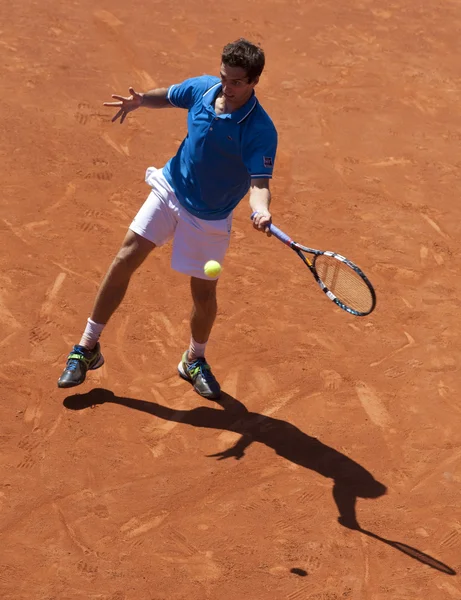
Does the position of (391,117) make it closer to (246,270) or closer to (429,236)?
(429,236)

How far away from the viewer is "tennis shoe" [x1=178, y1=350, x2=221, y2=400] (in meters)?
6.65

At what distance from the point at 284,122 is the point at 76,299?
150 inches

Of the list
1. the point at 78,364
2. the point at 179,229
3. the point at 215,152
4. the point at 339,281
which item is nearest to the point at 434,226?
the point at 339,281

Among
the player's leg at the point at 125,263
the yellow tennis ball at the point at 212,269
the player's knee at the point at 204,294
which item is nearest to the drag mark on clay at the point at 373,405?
the player's knee at the point at 204,294

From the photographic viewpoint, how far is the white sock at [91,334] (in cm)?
648

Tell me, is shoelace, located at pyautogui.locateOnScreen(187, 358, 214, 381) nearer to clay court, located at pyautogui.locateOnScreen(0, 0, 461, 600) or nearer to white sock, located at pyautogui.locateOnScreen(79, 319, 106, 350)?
clay court, located at pyautogui.locateOnScreen(0, 0, 461, 600)

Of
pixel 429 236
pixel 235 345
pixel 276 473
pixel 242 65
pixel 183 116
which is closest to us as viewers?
pixel 242 65

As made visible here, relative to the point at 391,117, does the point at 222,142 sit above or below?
above

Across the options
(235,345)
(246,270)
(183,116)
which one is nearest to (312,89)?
(183,116)

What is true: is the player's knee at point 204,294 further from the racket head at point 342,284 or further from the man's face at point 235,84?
the man's face at point 235,84

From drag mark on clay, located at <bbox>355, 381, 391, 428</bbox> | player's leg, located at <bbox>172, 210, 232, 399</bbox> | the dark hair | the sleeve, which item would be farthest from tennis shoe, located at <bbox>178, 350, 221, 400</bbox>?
the dark hair

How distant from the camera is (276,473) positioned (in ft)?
20.1

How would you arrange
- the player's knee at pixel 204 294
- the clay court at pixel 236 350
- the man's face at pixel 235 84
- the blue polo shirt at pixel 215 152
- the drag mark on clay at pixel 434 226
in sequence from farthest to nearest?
the drag mark on clay at pixel 434 226
the player's knee at pixel 204 294
the blue polo shirt at pixel 215 152
the man's face at pixel 235 84
the clay court at pixel 236 350

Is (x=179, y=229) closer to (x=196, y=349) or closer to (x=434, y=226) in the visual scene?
(x=196, y=349)
